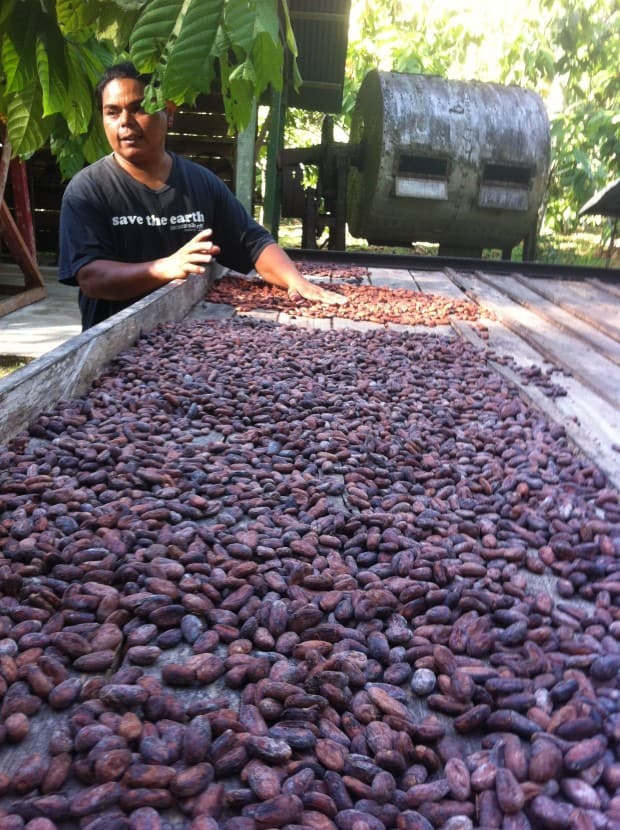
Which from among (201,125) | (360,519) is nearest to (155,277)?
(360,519)

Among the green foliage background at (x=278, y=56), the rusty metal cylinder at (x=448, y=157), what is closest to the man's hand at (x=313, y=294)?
the green foliage background at (x=278, y=56)

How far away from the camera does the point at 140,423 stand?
5.78 ft

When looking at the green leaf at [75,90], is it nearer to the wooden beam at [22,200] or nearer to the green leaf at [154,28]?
the green leaf at [154,28]

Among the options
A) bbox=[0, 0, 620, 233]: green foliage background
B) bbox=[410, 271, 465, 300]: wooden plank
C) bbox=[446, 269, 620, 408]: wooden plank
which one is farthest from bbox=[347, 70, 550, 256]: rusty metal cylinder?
bbox=[446, 269, 620, 408]: wooden plank

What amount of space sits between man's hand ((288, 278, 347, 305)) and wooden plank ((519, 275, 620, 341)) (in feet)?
3.56

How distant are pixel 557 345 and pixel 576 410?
79cm

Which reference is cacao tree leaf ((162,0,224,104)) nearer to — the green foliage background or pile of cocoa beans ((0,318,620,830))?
the green foliage background

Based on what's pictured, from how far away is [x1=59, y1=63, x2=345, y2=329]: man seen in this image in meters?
2.88

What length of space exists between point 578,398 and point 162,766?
1.67 meters

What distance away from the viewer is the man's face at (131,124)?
2.77m

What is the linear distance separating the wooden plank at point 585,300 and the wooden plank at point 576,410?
0.56 m

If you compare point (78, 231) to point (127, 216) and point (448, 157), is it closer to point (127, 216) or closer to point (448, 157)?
point (127, 216)

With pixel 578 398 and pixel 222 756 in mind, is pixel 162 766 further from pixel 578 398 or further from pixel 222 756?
pixel 578 398

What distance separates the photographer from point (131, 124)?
9.53 feet
